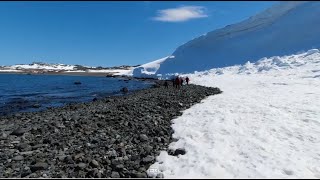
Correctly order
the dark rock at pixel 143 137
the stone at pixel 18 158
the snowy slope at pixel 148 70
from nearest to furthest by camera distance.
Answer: the stone at pixel 18 158 < the dark rock at pixel 143 137 < the snowy slope at pixel 148 70

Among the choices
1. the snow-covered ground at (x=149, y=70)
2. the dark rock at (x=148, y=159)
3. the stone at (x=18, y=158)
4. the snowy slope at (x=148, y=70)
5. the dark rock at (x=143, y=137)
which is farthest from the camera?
the snowy slope at (x=148, y=70)

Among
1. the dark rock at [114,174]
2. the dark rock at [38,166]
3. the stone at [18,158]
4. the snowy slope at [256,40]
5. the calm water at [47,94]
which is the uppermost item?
the snowy slope at [256,40]

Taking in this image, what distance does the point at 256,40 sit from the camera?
7550 cm

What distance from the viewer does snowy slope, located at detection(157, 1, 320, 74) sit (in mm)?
65688

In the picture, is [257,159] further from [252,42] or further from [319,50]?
[252,42]

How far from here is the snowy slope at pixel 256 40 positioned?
65.7 meters

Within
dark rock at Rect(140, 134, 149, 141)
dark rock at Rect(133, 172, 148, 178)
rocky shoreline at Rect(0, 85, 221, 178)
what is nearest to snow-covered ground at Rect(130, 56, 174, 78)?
rocky shoreline at Rect(0, 85, 221, 178)

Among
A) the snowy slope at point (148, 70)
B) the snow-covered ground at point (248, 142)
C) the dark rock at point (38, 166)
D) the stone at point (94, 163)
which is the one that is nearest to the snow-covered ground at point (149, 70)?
the snowy slope at point (148, 70)

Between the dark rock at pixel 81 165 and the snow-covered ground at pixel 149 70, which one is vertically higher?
the dark rock at pixel 81 165

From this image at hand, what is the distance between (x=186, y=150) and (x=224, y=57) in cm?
6617

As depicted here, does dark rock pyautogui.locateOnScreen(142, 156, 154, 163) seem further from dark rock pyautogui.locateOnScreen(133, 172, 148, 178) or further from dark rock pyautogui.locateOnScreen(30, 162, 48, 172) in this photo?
dark rock pyautogui.locateOnScreen(30, 162, 48, 172)

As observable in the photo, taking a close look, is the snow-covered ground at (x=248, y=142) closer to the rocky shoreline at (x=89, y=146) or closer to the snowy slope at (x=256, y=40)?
the rocky shoreline at (x=89, y=146)

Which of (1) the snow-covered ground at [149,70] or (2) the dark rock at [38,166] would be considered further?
(1) the snow-covered ground at [149,70]

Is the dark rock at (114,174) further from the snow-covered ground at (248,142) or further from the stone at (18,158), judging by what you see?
the stone at (18,158)
